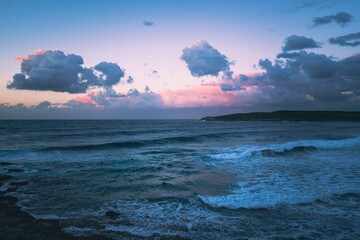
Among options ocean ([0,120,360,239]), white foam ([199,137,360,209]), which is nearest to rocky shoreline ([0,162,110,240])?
ocean ([0,120,360,239])

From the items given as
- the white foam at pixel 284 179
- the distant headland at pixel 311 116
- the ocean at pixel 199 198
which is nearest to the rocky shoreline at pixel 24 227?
the ocean at pixel 199 198

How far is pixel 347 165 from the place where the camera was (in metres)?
18.9

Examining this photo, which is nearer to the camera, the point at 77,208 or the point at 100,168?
the point at 77,208

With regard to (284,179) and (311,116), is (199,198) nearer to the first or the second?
(284,179)

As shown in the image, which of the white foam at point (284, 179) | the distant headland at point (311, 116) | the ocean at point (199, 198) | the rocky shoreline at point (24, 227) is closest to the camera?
the rocky shoreline at point (24, 227)

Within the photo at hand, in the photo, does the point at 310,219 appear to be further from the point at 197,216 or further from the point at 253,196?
the point at 197,216

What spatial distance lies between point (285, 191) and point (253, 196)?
6.62 ft

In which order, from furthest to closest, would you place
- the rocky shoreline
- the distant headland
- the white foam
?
the distant headland → the white foam → the rocky shoreline

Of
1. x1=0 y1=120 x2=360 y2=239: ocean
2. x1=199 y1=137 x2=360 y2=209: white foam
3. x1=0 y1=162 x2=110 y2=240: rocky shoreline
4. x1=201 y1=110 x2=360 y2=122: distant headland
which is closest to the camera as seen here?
x1=0 y1=162 x2=110 y2=240: rocky shoreline

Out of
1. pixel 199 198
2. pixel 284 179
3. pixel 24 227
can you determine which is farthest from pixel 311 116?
pixel 24 227

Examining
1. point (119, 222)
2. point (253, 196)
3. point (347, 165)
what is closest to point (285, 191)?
point (253, 196)

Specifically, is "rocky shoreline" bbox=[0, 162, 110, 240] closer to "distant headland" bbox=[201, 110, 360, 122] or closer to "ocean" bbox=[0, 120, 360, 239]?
"ocean" bbox=[0, 120, 360, 239]

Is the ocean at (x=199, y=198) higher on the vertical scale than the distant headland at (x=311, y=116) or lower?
lower

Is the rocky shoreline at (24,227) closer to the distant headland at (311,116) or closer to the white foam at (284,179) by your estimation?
the white foam at (284,179)
